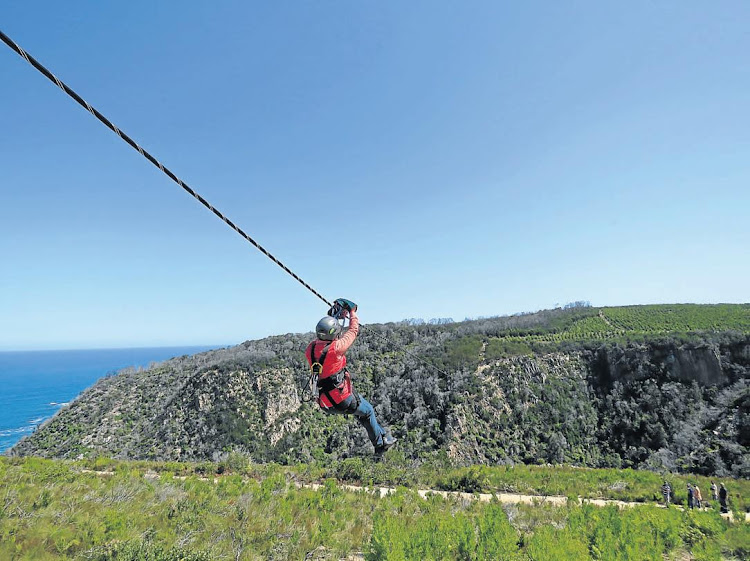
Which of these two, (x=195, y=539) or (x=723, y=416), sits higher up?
(x=195, y=539)

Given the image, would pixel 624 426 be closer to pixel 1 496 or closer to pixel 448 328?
pixel 448 328

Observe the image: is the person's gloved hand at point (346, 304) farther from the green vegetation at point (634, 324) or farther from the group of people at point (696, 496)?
the green vegetation at point (634, 324)

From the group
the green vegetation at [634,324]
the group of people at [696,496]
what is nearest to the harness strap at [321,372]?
the group of people at [696,496]

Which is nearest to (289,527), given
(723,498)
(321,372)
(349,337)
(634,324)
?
(321,372)

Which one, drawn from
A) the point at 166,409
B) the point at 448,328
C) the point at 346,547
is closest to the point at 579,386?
the point at 448,328

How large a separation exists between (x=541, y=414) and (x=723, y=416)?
62.2 feet

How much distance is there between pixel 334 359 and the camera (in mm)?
6332

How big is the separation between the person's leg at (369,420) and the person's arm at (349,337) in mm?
1547

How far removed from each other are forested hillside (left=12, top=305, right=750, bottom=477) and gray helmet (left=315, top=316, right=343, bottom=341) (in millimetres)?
29672

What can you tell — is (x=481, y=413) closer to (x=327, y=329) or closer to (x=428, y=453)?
Answer: (x=428, y=453)

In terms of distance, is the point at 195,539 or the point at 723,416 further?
the point at 723,416

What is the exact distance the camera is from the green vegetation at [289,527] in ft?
18.9

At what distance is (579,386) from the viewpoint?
1949 inches

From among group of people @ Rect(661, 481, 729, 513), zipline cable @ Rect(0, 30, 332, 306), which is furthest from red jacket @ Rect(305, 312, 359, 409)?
group of people @ Rect(661, 481, 729, 513)
